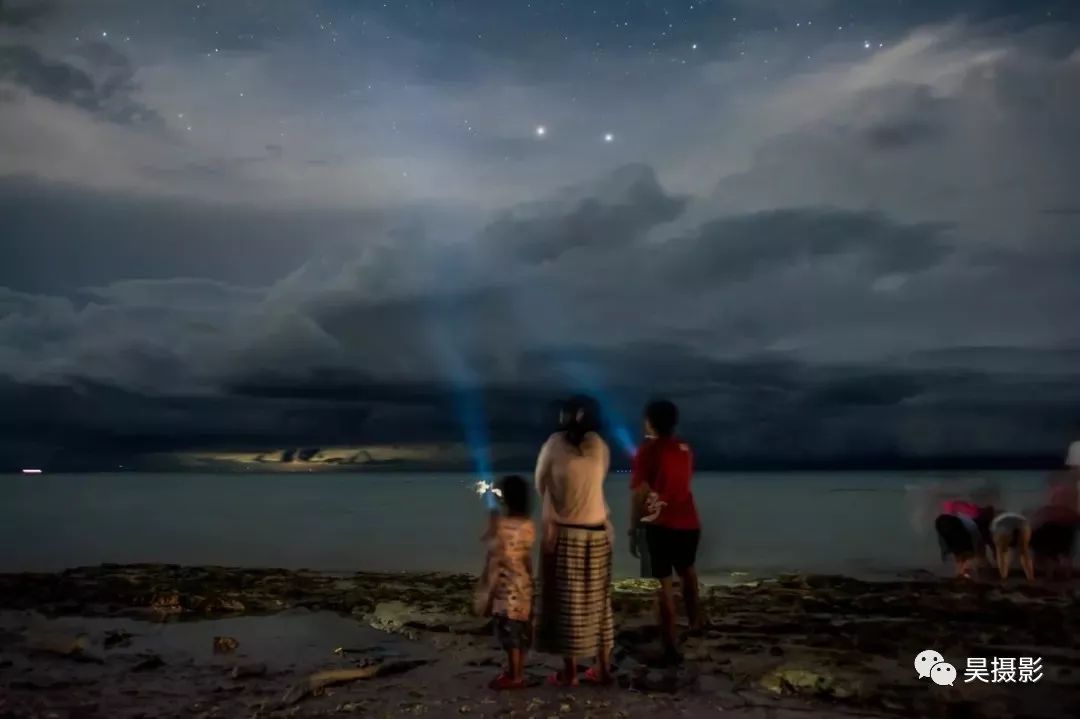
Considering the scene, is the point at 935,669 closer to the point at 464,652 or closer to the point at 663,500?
the point at 663,500

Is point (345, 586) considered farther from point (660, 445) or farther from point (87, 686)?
point (660, 445)

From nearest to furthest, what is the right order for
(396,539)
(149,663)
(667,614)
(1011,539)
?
1. (667,614)
2. (149,663)
3. (1011,539)
4. (396,539)

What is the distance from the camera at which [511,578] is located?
731 centimetres

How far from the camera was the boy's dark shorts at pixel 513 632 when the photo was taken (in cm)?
730

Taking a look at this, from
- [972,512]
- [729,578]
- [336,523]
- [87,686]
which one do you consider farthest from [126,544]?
[972,512]

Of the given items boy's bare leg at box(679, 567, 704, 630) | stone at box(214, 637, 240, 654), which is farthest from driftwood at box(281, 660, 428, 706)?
boy's bare leg at box(679, 567, 704, 630)

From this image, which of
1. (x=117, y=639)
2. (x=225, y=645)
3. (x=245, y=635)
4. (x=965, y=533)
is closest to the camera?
(x=225, y=645)

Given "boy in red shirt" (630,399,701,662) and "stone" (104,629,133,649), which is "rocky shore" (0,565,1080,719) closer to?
"stone" (104,629,133,649)

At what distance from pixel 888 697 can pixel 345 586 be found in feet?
31.6

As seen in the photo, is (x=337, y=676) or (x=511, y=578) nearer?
(x=511, y=578)

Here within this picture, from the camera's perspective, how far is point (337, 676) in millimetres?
7605

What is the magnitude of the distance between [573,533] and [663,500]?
1352mm

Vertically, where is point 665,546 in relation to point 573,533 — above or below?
below

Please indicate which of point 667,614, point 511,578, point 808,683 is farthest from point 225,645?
point 808,683
